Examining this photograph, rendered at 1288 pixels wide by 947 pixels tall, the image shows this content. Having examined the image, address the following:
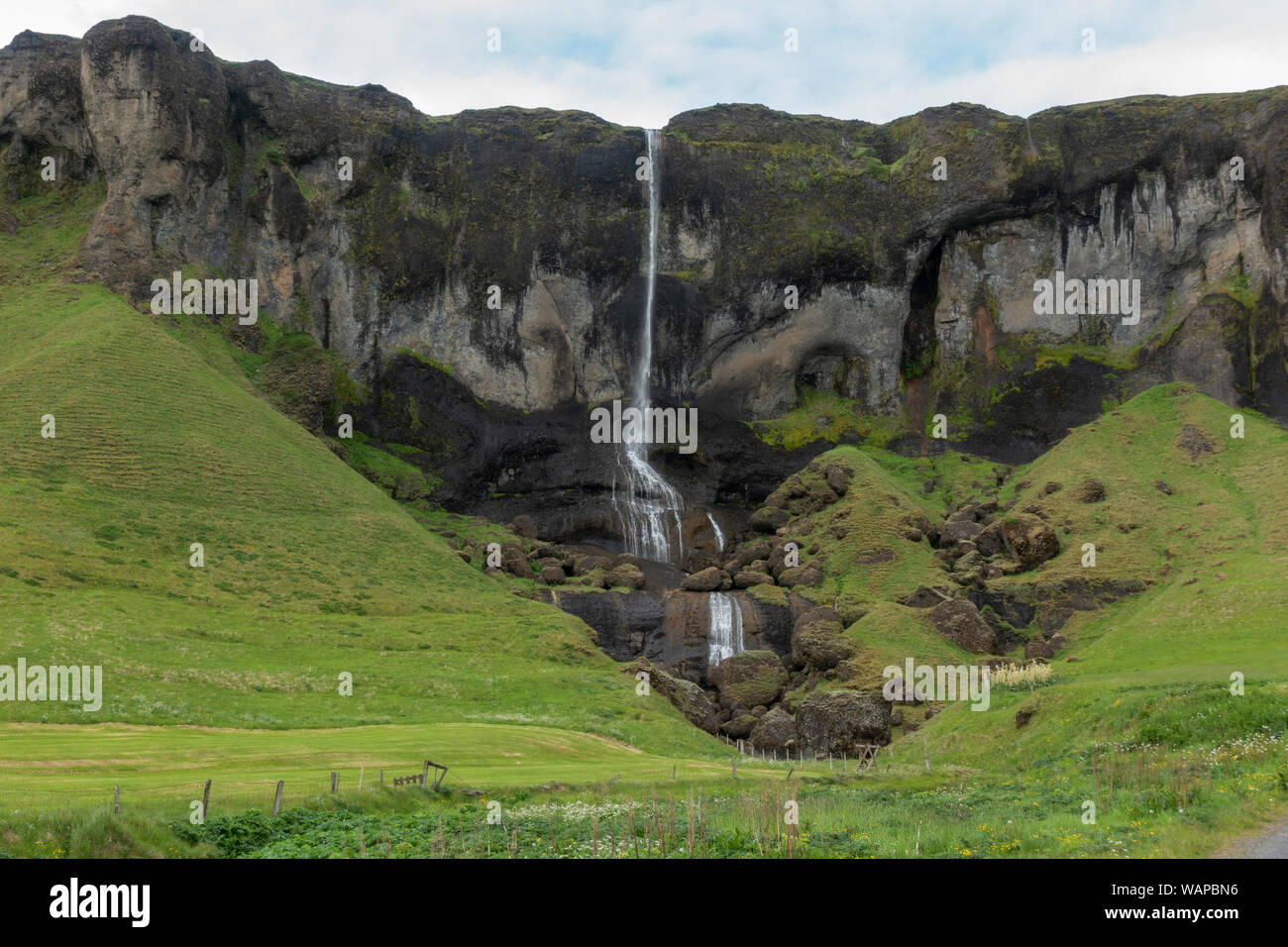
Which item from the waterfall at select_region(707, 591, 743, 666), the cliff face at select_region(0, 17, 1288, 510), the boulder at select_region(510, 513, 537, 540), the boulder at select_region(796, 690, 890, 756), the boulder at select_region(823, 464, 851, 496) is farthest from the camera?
the cliff face at select_region(0, 17, 1288, 510)

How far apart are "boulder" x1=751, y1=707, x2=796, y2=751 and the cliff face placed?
55.6 m

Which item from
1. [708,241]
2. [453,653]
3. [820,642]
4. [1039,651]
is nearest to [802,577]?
[820,642]

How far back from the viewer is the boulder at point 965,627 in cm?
7456

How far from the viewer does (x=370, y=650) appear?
205 feet

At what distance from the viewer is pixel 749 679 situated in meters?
72.5

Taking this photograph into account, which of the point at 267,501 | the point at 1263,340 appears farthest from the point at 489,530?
the point at 1263,340

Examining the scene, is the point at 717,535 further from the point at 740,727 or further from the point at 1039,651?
the point at 740,727

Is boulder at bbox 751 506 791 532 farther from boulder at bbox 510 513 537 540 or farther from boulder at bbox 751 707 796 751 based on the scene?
boulder at bbox 751 707 796 751

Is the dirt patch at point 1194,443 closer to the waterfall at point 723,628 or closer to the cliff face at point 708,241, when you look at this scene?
the cliff face at point 708,241

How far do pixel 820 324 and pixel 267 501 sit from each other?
5986 cm

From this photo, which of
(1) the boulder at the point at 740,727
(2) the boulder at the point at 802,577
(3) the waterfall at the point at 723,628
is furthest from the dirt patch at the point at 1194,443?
(1) the boulder at the point at 740,727

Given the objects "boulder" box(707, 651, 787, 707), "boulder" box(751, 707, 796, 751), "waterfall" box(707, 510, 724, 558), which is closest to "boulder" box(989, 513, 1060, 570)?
"boulder" box(707, 651, 787, 707)

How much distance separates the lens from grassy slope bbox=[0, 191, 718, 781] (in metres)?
50.6

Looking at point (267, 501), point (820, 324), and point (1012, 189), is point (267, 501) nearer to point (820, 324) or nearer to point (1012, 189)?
point (820, 324)
